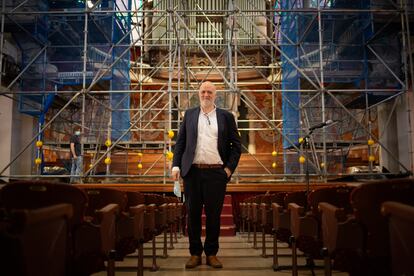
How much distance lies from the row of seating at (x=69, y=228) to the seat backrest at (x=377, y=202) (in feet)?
4.53

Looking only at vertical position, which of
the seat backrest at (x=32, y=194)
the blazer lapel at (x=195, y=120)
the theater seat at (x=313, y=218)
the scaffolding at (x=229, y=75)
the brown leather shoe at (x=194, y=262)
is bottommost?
the brown leather shoe at (x=194, y=262)

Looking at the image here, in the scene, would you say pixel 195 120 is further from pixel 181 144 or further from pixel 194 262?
pixel 194 262

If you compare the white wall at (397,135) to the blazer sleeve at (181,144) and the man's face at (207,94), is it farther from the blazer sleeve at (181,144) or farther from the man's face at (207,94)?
the blazer sleeve at (181,144)

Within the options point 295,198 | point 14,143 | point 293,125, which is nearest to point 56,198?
point 295,198

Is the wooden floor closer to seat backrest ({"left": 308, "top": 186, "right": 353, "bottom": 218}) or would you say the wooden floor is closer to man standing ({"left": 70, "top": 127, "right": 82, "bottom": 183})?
seat backrest ({"left": 308, "top": 186, "right": 353, "bottom": 218})

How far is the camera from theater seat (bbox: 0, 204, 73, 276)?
53.2 inches

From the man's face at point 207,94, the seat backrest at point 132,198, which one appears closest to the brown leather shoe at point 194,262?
the seat backrest at point 132,198

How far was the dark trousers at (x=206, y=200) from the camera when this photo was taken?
3611 millimetres

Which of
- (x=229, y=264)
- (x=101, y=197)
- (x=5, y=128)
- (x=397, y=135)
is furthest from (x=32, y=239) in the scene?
(x=5, y=128)

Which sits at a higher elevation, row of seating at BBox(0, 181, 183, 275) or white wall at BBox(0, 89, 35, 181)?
white wall at BBox(0, 89, 35, 181)

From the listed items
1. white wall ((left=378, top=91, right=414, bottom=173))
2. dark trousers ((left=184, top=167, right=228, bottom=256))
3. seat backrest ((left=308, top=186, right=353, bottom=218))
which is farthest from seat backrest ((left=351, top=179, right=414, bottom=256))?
white wall ((left=378, top=91, right=414, bottom=173))

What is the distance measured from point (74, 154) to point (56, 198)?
739cm

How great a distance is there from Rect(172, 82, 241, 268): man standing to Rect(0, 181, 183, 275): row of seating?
1.99 feet

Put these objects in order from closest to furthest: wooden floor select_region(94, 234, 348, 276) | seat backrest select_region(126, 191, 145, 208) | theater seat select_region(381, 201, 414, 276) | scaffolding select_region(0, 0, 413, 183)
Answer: theater seat select_region(381, 201, 414, 276), seat backrest select_region(126, 191, 145, 208), wooden floor select_region(94, 234, 348, 276), scaffolding select_region(0, 0, 413, 183)
